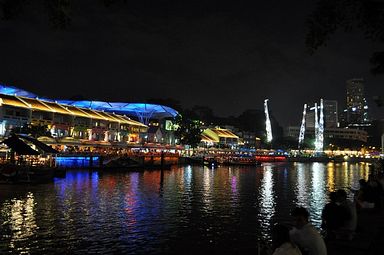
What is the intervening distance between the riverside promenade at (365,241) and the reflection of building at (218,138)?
128043mm

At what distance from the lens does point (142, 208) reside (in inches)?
1008

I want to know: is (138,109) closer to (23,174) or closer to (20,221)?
(23,174)

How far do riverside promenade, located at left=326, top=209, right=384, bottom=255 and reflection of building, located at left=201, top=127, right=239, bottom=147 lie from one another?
420ft

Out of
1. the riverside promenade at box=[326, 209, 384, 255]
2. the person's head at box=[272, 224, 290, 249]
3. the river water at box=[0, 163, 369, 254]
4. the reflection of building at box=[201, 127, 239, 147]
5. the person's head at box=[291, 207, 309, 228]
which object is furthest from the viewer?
the reflection of building at box=[201, 127, 239, 147]

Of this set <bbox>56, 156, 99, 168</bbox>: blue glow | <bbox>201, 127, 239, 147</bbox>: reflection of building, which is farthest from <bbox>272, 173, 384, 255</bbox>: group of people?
<bbox>201, 127, 239, 147</bbox>: reflection of building

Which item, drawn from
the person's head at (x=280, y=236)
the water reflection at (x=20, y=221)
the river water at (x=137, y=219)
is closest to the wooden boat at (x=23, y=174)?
the river water at (x=137, y=219)

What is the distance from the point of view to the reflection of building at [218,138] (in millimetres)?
146875

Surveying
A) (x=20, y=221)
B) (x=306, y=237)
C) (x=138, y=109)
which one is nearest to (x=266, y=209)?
(x=20, y=221)

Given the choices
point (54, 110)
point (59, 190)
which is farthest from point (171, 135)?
point (59, 190)

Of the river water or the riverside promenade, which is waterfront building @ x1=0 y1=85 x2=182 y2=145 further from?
the riverside promenade

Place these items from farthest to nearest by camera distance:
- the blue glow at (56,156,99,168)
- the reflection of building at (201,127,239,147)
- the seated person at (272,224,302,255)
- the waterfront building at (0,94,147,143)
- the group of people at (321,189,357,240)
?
the reflection of building at (201,127,239,147) < the waterfront building at (0,94,147,143) < the blue glow at (56,156,99,168) < the group of people at (321,189,357,240) < the seated person at (272,224,302,255)

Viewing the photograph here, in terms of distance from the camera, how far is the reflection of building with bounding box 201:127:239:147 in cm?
14688

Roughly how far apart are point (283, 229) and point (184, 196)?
2575cm

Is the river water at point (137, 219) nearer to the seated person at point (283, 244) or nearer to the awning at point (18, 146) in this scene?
the seated person at point (283, 244)
